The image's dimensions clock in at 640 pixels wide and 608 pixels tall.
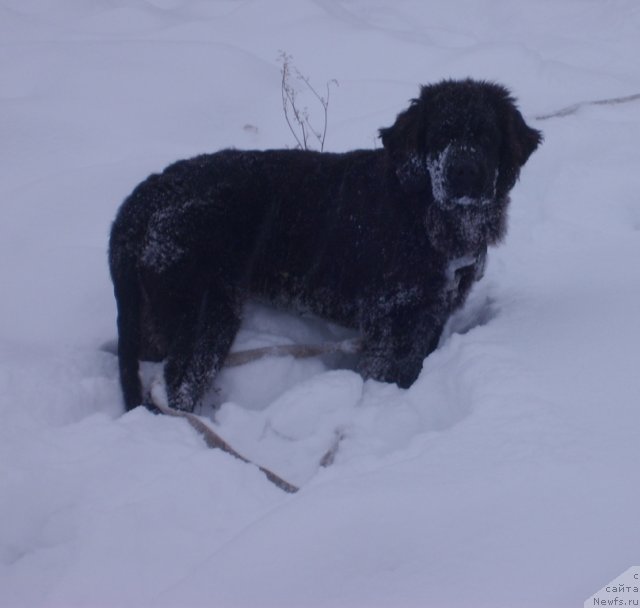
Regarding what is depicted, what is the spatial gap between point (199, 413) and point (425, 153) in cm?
146

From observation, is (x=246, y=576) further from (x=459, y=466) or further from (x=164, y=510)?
A: (x=459, y=466)

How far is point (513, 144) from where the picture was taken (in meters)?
2.89

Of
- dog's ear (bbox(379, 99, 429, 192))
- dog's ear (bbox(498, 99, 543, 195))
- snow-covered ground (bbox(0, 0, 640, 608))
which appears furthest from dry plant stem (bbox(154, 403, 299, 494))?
dog's ear (bbox(498, 99, 543, 195))

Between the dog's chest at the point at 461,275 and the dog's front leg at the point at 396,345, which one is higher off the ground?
the dog's chest at the point at 461,275

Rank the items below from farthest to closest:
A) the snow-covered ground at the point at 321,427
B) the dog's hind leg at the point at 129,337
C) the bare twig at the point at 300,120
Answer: the bare twig at the point at 300,120
the dog's hind leg at the point at 129,337
the snow-covered ground at the point at 321,427

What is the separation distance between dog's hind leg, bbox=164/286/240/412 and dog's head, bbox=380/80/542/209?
38.8 inches

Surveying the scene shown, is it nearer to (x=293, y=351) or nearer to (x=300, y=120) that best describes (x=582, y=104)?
(x=300, y=120)

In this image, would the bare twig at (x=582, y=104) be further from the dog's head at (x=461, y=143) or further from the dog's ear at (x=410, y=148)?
the dog's ear at (x=410, y=148)

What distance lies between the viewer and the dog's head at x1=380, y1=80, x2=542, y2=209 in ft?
9.01

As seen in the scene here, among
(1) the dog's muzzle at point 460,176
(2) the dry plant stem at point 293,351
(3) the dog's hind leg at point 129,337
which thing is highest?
(1) the dog's muzzle at point 460,176

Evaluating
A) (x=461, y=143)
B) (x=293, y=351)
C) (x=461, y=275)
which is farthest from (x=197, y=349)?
(x=461, y=143)

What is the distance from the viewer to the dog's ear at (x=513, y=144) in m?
2.89

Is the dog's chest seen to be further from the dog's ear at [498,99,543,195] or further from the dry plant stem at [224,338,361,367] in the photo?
the dry plant stem at [224,338,361,367]

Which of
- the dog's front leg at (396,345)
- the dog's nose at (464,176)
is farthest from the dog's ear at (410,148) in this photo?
the dog's front leg at (396,345)
